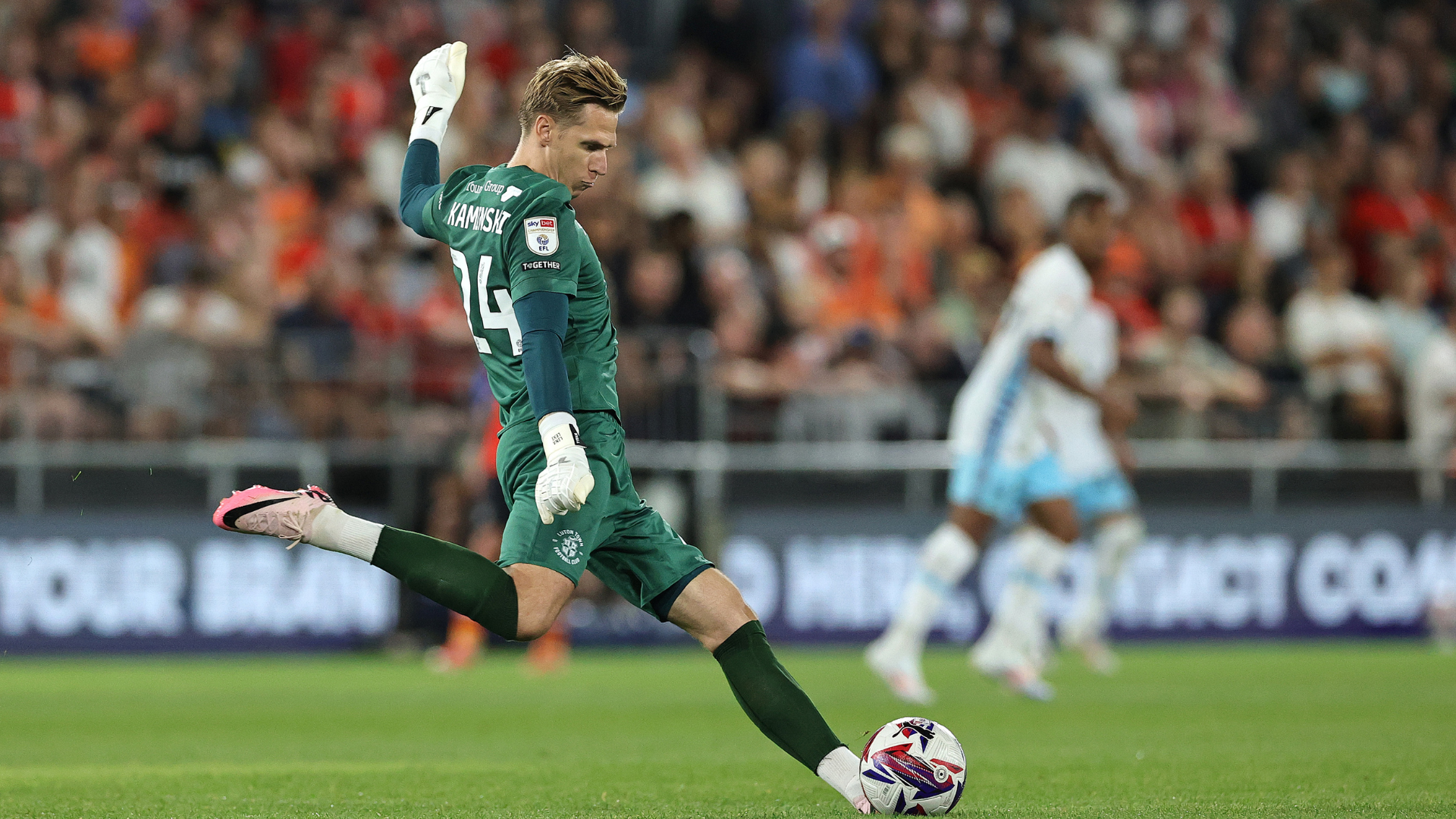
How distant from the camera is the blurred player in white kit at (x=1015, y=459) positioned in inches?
405

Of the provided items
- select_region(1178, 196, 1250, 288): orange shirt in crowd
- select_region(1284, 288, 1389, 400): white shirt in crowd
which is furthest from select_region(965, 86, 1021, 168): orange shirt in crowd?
select_region(1284, 288, 1389, 400): white shirt in crowd

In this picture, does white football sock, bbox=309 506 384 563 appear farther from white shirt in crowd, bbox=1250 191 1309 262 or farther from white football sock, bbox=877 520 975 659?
white shirt in crowd, bbox=1250 191 1309 262

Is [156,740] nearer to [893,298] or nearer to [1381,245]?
[893,298]

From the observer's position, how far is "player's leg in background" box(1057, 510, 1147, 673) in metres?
12.5

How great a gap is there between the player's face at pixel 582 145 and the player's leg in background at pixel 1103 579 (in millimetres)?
7646

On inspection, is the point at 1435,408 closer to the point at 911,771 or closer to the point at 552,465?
the point at 911,771

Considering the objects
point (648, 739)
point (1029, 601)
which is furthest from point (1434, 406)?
point (648, 739)

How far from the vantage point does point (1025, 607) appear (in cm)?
1093

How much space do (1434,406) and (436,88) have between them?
37.4ft

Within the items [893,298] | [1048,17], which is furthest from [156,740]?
[1048,17]

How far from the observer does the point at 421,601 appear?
14016mm

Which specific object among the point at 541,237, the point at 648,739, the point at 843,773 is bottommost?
the point at 648,739

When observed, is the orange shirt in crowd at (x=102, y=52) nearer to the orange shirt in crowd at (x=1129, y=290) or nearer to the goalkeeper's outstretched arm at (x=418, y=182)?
the orange shirt in crowd at (x=1129, y=290)

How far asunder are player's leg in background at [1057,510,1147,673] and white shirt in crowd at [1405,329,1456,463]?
3.86 metres
